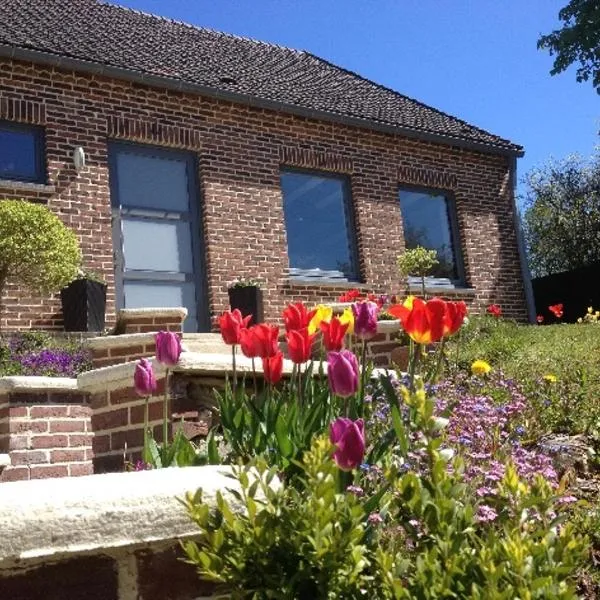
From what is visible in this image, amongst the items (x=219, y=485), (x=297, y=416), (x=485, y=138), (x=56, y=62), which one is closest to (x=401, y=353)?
(x=297, y=416)

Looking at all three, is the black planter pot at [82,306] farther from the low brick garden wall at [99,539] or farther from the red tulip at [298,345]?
the low brick garden wall at [99,539]

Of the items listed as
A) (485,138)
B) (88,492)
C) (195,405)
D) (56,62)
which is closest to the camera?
(88,492)

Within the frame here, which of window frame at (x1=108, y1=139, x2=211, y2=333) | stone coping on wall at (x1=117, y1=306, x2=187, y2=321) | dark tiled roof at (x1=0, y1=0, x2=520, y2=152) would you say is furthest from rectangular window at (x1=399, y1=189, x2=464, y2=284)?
stone coping on wall at (x1=117, y1=306, x2=187, y2=321)

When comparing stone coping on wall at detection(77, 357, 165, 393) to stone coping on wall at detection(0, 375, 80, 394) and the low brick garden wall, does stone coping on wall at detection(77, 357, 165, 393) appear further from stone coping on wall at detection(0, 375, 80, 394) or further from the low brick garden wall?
the low brick garden wall

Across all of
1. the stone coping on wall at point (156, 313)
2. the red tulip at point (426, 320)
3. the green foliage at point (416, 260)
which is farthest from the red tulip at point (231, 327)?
the green foliage at point (416, 260)

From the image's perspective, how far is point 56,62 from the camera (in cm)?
948

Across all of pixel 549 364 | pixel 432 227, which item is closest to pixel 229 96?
pixel 432 227

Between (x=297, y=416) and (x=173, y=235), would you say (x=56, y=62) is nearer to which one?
(x=173, y=235)

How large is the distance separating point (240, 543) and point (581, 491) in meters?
1.94

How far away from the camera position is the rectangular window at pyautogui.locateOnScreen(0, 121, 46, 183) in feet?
30.6

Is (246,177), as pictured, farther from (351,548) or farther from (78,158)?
(351,548)

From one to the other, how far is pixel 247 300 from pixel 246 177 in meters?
1.93

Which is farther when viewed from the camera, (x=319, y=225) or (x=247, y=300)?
(x=319, y=225)

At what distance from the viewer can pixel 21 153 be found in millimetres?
9422
